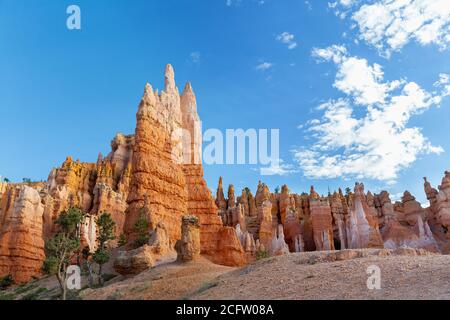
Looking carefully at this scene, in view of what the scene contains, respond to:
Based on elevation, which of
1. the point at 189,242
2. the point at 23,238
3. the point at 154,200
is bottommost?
the point at 189,242

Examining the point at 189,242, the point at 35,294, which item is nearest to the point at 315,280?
the point at 189,242

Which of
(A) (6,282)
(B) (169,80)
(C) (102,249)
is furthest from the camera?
(B) (169,80)

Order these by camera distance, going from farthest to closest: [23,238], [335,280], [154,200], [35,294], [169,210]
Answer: [23,238] < [169,210] < [154,200] < [35,294] < [335,280]

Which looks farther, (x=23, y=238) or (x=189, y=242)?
(x=23, y=238)

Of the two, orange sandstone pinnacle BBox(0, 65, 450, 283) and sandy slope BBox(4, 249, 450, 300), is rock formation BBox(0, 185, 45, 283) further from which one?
sandy slope BBox(4, 249, 450, 300)

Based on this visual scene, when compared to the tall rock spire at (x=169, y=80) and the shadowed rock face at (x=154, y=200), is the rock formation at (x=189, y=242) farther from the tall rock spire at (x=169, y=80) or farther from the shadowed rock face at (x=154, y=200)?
the tall rock spire at (x=169, y=80)

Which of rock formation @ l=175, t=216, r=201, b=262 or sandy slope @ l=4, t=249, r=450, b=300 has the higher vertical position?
rock formation @ l=175, t=216, r=201, b=262

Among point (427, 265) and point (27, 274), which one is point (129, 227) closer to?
point (27, 274)

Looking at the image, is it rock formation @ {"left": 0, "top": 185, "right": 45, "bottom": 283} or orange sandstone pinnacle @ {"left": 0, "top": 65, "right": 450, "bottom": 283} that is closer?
orange sandstone pinnacle @ {"left": 0, "top": 65, "right": 450, "bottom": 283}

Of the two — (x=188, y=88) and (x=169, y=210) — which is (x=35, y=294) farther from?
(x=188, y=88)

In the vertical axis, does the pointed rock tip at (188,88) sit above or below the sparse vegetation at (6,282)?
above

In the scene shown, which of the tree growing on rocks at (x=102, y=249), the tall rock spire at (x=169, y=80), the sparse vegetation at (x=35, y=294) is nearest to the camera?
the sparse vegetation at (x=35, y=294)

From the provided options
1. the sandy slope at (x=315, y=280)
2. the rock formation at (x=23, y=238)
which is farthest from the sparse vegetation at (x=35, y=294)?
the sandy slope at (x=315, y=280)

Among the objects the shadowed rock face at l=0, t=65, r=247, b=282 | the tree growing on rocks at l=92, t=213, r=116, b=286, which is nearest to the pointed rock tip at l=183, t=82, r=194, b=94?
the shadowed rock face at l=0, t=65, r=247, b=282
